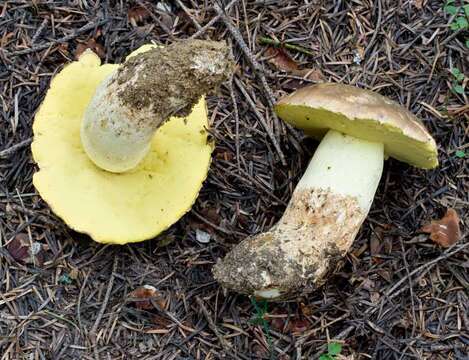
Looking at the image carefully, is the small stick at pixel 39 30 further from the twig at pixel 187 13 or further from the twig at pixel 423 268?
the twig at pixel 423 268

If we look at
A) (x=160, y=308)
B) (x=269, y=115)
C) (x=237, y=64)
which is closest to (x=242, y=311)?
(x=160, y=308)

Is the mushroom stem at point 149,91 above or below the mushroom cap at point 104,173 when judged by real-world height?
above

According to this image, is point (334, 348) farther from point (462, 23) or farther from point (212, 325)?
point (462, 23)

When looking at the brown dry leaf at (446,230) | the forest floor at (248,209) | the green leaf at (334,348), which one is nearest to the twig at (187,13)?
the forest floor at (248,209)

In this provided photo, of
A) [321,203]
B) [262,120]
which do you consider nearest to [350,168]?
[321,203]

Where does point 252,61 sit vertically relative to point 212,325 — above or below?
above

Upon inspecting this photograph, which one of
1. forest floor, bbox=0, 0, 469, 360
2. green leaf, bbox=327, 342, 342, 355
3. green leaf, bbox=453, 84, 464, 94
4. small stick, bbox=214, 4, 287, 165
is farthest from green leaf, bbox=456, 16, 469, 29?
green leaf, bbox=327, 342, 342, 355
